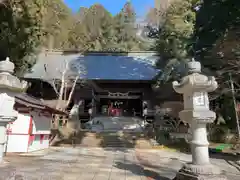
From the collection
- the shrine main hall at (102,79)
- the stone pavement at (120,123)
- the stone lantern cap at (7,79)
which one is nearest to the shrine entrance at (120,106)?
the shrine main hall at (102,79)

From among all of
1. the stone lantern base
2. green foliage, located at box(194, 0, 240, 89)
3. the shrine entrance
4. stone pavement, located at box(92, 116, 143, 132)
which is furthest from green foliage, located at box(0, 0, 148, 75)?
the stone lantern base

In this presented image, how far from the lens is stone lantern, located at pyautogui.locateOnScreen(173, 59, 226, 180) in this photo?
481 centimetres

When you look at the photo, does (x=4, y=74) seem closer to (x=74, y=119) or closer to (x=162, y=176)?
(x=162, y=176)

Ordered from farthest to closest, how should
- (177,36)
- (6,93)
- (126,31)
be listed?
1. (126,31)
2. (177,36)
3. (6,93)

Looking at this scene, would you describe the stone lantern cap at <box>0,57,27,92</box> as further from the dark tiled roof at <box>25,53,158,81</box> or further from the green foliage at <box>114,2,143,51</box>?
the green foliage at <box>114,2,143,51</box>

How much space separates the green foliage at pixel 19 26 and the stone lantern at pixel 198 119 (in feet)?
24.0

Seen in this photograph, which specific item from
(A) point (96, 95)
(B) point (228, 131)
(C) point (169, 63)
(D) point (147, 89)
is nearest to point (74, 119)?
(A) point (96, 95)

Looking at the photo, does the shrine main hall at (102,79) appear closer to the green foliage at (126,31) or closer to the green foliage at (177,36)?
the green foliage at (177,36)

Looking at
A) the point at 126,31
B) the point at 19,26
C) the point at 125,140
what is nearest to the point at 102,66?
the point at 125,140

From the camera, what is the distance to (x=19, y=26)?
10.0 meters

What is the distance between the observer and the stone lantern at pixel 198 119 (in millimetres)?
4809

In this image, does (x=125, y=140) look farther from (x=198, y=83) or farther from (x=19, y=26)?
(x=198, y=83)

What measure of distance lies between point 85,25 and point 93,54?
14912mm

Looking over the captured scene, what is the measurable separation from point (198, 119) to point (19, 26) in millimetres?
8961
